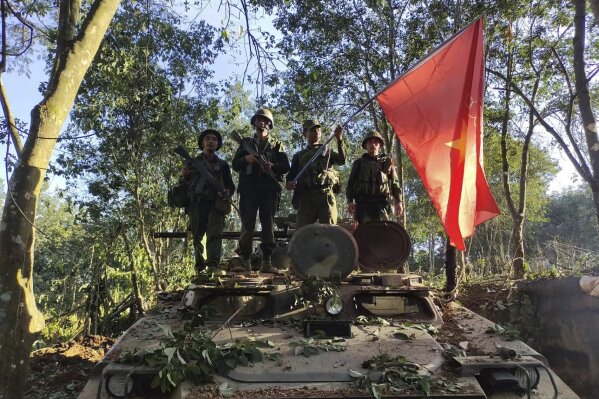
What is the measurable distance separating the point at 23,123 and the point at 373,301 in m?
7.93

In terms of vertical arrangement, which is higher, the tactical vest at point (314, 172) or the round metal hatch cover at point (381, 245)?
Answer: the tactical vest at point (314, 172)

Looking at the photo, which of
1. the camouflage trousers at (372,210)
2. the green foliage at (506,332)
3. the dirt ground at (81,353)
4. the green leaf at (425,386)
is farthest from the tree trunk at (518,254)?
the green leaf at (425,386)

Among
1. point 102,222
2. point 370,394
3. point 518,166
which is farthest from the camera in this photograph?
point 518,166

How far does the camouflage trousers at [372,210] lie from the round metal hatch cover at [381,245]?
0.85 metres

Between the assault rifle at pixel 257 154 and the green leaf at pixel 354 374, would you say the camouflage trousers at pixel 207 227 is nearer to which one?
the assault rifle at pixel 257 154

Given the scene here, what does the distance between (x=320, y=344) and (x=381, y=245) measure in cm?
216

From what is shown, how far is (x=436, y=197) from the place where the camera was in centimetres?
553

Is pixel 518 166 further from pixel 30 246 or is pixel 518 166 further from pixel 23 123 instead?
A: pixel 30 246

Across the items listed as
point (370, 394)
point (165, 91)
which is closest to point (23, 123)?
point (165, 91)

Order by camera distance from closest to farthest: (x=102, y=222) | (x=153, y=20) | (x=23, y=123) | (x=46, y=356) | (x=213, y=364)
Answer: (x=213, y=364) < (x=46, y=356) < (x=23, y=123) < (x=153, y=20) < (x=102, y=222)

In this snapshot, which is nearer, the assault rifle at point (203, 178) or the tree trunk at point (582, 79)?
the assault rifle at point (203, 178)

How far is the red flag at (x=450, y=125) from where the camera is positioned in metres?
5.40

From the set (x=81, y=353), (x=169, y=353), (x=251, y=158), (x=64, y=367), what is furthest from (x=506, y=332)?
(x=81, y=353)

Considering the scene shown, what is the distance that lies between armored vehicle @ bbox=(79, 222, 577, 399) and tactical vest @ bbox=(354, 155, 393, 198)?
36.8 inches
